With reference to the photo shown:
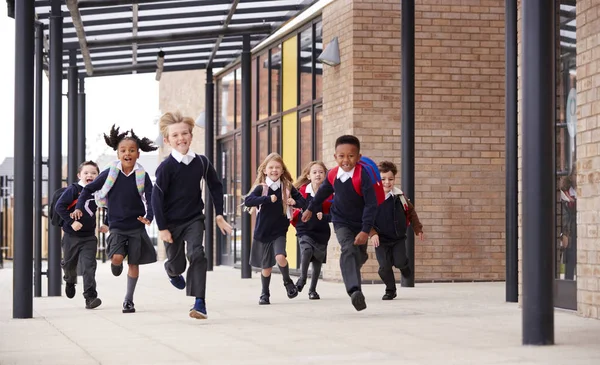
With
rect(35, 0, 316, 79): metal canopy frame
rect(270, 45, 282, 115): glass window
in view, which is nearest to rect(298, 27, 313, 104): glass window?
rect(35, 0, 316, 79): metal canopy frame

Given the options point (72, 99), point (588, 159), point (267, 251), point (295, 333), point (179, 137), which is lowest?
point (295, 333)

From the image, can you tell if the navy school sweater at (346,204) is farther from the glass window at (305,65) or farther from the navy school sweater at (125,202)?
the glass window at (305,65)

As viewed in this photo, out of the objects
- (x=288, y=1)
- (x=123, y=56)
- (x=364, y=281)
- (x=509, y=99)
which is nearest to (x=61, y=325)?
(x=509, y=99)

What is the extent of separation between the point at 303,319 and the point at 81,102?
13.4 m

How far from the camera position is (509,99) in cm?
1178

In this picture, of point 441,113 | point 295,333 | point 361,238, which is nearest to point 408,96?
point 441,113

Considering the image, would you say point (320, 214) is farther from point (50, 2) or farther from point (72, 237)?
point (50, 2)

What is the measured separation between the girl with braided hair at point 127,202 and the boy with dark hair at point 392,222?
118 inches

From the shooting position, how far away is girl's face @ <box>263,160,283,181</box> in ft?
38.7

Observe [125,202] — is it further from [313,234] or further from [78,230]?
[313,234]

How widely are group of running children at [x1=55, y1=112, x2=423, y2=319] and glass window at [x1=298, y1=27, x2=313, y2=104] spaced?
5426mm

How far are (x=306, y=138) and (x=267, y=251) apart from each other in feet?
21.4

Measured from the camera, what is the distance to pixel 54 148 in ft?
44.1

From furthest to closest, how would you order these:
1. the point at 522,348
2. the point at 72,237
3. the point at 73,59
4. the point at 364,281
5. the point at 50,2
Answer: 1. the point at 73,59
2. the point at 364,281
3. the point at 50,2
4. the point at 72,237
5. the point at 522,348
